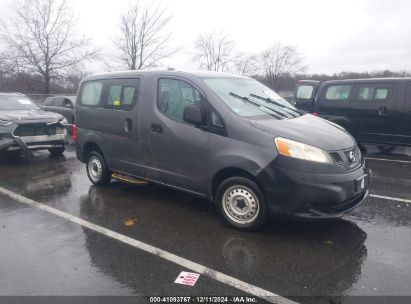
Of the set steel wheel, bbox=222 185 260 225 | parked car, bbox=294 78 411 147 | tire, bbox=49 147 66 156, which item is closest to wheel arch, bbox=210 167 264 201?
steel wheel, bbox=222 185 260 225

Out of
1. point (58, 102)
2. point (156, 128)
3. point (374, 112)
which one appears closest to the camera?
point (156, 128)

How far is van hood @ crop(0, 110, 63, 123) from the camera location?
832 centimetres

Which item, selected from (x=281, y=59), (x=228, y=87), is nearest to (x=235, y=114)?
(x=228, y=87)

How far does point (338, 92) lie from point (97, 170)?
649cm

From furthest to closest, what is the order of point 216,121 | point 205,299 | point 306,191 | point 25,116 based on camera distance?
point 25,116 < point 216,121 < point 306,191 < point 205,299

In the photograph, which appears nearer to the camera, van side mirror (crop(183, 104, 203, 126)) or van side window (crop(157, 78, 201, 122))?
van side mirror (crop(183, 104, 203, 126))

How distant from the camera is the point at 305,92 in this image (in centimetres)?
1185

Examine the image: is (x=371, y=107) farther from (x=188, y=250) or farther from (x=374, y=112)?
(x=188, y=250)

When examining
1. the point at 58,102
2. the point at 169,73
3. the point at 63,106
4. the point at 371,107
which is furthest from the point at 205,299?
the point at 58,102

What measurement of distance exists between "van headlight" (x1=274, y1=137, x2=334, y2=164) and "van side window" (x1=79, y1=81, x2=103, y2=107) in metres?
3.54

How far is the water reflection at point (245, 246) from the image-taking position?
133 inches

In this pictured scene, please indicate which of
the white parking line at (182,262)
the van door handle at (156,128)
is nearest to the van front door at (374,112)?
the van door handle at (156,128)

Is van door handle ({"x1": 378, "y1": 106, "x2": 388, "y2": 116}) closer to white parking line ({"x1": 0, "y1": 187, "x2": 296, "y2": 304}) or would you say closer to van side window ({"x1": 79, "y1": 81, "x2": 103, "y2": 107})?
van side window ({"x1": 79, "y1": 81, "x2": 103, "y2": 107})

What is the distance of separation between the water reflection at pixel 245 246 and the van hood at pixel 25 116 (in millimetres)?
4181
